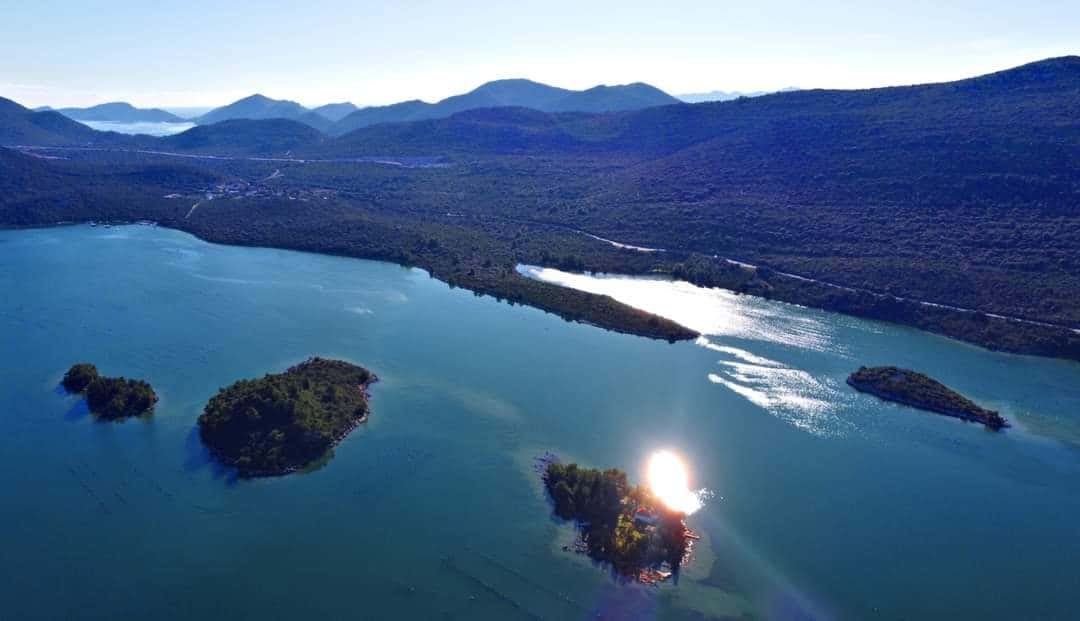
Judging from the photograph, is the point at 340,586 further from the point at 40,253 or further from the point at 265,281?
the point at 40,253

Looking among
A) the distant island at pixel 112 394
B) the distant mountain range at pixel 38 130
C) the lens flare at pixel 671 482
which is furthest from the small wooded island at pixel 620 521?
the distant mountain range at pixel 38 130

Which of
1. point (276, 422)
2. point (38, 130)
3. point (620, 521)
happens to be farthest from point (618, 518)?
point (38, 130)

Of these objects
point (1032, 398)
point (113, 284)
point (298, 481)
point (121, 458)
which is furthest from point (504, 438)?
point (113, 284)

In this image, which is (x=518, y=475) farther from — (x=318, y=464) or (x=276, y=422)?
(x=276, y=422)

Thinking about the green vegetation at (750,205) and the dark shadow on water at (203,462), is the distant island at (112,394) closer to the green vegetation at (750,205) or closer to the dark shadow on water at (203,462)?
the dark shadow on water at (203,462)

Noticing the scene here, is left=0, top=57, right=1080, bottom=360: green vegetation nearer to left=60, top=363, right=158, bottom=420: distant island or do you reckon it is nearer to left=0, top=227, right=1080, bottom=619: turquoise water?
left=0, top=227, right=1080, bottom=619: turquoise water
